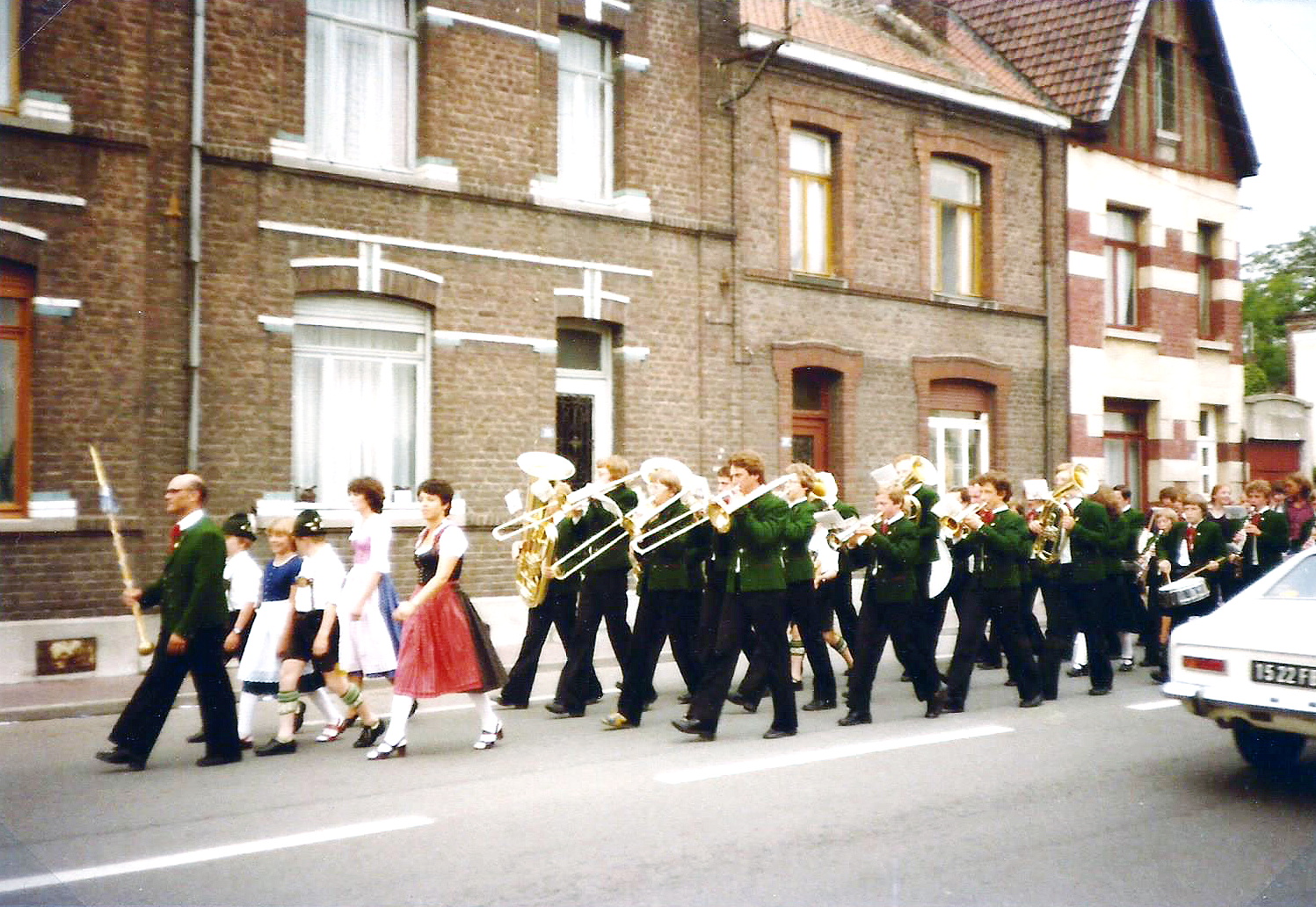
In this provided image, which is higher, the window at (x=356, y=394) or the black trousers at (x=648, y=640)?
the window at (x=356, y=394)

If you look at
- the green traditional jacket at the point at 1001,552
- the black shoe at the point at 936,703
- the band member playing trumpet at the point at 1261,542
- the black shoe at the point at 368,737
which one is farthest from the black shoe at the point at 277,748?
the band member playing trumpet at the point at 1261,542

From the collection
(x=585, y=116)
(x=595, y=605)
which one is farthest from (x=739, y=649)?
(x=585, y=116)

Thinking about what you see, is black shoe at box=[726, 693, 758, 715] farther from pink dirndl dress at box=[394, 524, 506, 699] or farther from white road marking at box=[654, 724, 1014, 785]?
pink dirndl dress at box=[394, 524, 506, 699]

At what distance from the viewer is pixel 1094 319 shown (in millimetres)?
22391

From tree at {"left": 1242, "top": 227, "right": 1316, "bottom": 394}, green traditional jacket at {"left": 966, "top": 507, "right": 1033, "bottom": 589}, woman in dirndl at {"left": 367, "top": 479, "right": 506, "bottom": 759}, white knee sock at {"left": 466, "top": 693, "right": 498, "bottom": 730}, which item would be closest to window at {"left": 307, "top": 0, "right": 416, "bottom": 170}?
woman in dirndl at {"left": 367, "top": 479, "right": 506, "bottom": 759}

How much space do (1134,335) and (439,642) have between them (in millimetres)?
17904

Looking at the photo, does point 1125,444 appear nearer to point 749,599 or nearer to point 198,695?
point 749,599

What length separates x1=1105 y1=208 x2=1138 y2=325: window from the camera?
2320 cm

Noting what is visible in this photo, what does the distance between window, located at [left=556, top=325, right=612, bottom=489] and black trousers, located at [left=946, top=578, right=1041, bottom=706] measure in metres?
6.91

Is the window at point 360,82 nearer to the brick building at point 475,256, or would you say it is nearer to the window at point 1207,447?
the brick building at point 475,256

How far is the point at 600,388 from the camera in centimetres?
1662

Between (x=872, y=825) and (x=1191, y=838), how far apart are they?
59.9 inches

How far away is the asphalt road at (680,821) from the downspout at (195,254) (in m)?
4.19

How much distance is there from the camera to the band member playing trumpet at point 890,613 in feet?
32.0
